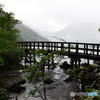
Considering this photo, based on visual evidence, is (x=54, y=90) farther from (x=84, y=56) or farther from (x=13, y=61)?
(x=13, y=61)

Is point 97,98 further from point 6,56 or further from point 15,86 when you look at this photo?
point 6,56

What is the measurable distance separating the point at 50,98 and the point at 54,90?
3.59ft

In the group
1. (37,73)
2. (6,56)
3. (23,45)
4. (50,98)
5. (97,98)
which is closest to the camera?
(97,98)

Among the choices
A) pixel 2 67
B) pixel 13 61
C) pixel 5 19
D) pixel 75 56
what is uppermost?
pixel 5 19

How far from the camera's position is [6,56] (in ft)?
39.3

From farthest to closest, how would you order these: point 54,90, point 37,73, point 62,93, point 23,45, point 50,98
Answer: point 23,45, point 54,90, point 62,93, point 50,98, point 37,73

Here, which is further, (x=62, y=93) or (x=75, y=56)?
(x=75, y=56)

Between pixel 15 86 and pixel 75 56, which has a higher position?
pixel 75 56

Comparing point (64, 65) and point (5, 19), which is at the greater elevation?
point (5, 19)

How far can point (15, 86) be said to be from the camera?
6.91 metres

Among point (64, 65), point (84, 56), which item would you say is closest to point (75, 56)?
point (84, 56)

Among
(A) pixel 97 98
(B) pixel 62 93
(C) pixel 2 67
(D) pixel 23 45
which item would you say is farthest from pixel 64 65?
(A) pixel 97 98

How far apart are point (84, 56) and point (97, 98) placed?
6027mm

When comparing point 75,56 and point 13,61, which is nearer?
point 75,56
